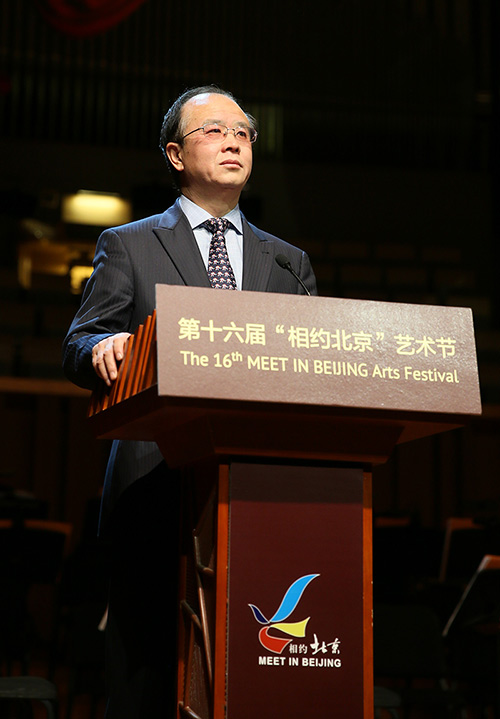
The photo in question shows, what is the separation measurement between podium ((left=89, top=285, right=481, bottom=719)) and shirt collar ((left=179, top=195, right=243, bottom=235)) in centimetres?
41

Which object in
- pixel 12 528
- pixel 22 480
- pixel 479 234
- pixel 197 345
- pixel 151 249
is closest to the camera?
pixel 197 345

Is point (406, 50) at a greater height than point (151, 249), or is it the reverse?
point (406, 50)

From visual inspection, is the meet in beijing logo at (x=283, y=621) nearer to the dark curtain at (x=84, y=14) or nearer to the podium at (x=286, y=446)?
the podium at (x=286, y=446)

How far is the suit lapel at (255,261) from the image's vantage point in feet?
4.68

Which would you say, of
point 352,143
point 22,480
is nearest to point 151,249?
point 22,480

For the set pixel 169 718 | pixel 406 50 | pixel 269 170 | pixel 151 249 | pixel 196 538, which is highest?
pixel 406 50

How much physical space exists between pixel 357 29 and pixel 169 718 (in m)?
8.20

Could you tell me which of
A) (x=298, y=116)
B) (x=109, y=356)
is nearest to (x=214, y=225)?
(x=109, y=356)

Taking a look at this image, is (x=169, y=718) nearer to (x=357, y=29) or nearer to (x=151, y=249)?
(x=151, y=249)

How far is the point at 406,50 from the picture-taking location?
8.55 m

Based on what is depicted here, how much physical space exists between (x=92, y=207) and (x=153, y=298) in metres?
6.90

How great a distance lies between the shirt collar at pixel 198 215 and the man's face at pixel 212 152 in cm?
2

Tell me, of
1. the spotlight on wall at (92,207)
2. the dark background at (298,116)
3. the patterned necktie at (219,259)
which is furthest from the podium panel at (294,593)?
the spotlight on wall at (92,207)

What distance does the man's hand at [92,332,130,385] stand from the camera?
3.78 feet
